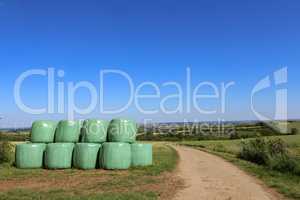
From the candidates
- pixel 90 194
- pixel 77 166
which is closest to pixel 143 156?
pixel 77 166

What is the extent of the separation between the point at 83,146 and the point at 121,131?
1.87m

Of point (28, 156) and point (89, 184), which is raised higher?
point (28, 156)

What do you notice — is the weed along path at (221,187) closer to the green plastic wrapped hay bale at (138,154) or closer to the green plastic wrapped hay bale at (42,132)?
the green plastic wrapped hay bale at (138,154)

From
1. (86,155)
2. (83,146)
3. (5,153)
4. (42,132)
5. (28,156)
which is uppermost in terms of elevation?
(42,132)

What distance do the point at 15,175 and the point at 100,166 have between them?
12.3ft

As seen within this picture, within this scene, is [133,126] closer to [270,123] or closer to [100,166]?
[100,166]

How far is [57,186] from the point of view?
12398mm

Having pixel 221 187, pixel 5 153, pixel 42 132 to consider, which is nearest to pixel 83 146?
pixel 42 132

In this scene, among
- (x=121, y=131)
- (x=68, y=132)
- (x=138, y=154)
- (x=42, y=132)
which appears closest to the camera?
(x=138, y=154)

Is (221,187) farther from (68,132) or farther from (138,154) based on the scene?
(68,132)

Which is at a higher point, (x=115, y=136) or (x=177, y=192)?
(x=115, y=136)

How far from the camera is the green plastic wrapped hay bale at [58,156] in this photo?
17.3 meters

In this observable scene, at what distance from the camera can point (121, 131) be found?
1803 cm

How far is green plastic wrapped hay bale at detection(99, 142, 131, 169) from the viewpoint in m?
17.1
